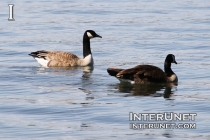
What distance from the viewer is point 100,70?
2336cm

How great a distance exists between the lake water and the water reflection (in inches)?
1.0

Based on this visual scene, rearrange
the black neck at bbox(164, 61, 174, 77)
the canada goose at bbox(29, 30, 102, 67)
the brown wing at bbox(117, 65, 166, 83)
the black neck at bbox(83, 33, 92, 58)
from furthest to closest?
the black neck at bbox(83, 33, 92, 58), the canada goose at bbox(29, 30, 102, 67), the black neck at bbox(164, 61, 174, 77), the brown wing at bbox(117, 65, 166, 83)

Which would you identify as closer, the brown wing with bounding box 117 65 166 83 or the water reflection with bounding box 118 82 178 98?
the water reflection with bounding box 118 82 178 98

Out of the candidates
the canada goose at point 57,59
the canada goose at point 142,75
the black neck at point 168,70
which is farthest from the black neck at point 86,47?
the canada goose at point 142,75

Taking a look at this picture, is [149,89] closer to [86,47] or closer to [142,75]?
[142,75]

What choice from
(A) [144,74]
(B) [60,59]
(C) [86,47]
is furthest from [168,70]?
(C) [86,47]

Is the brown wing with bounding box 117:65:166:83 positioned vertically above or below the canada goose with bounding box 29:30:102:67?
above

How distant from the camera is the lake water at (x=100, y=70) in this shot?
50.4 ft

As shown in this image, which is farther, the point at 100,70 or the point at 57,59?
the point at 57,59

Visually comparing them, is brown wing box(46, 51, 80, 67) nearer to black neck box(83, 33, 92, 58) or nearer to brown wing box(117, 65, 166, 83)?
black neck box(83, 33, 92, 58)

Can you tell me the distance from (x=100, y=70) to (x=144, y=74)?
117 inches

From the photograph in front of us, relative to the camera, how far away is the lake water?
1535 cm

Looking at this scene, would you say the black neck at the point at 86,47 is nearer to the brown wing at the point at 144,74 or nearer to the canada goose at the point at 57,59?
the canada goose at the point at 57,59

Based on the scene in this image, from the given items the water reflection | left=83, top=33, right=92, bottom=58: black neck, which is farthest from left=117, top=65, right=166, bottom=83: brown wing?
left=83, top=33, right=92, bottom=58: black neck
